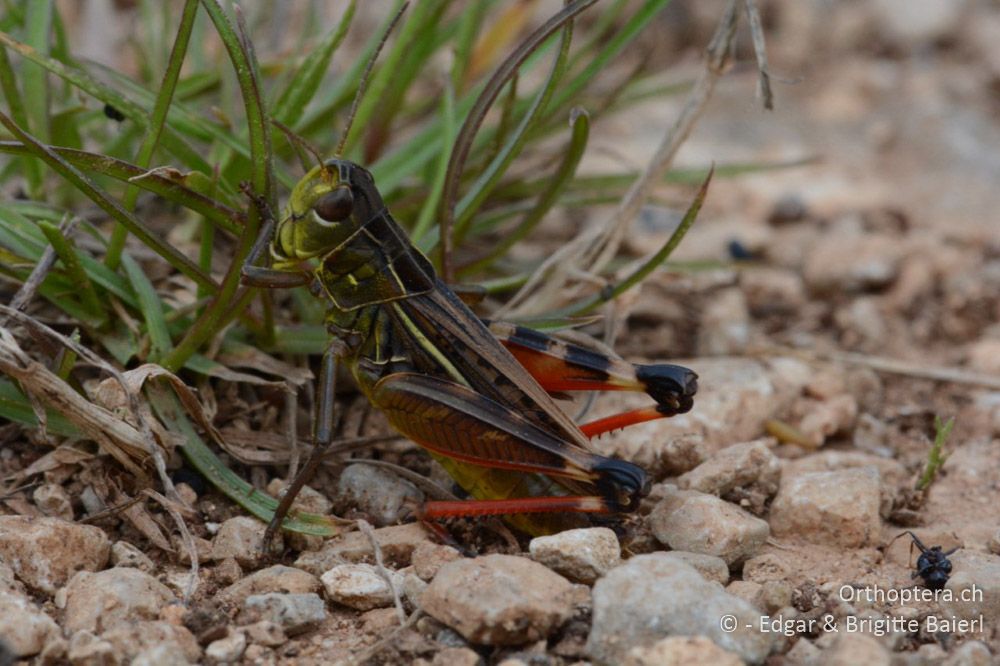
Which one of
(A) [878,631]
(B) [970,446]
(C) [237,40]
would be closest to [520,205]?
(C) [237,40]

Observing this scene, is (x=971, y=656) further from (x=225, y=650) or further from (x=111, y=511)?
(x=111, y=511)

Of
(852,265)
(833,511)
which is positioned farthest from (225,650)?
(852,265)

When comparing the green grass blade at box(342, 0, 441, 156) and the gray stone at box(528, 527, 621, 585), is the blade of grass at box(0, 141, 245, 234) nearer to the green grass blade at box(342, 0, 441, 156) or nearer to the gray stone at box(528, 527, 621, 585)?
the green grass blade at box(342, 0, 441, 156)

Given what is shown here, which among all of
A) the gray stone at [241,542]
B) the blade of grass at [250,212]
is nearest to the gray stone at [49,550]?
the gray stone at [241,542]

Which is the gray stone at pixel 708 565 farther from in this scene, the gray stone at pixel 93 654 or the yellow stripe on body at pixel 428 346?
the gray stone at pixel 93 654

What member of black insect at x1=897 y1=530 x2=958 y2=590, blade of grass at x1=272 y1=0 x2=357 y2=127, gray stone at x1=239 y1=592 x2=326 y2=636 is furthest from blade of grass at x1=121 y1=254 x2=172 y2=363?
black insect at x1=897 y1=530 x2=958 y2=590

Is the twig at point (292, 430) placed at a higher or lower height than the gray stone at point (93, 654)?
higher
